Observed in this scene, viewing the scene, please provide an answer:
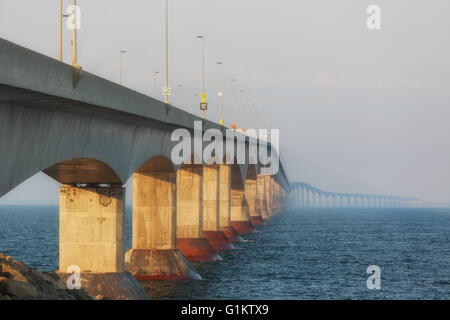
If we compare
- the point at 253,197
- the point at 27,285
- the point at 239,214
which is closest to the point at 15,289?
the point at 27,285

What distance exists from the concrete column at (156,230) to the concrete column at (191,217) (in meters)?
10.9

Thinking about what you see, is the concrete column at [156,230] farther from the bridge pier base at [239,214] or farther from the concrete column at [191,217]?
the bridge pier base at [239,214]

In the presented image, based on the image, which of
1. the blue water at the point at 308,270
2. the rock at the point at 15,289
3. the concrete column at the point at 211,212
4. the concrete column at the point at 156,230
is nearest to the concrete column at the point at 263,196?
the blue water at the point at 308,270

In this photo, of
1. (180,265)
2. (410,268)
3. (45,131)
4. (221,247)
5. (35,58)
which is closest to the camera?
(35,58)

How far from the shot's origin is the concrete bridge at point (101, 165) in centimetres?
2228

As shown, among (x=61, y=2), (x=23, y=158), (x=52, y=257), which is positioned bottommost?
(x=52, y=257)

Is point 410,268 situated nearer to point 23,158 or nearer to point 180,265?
point 180,265

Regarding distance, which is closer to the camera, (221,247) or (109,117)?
(109,117)

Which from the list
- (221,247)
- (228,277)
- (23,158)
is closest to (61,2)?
(23,158)

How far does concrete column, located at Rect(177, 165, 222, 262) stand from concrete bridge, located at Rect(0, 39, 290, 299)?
0.08 meters

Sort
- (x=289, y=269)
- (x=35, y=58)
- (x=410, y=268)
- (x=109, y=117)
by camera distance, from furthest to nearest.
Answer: (x=410, y=268) < (x=289, y=269) < (x=109, y=117) < (x=35, y=58)

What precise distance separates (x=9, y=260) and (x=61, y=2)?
946 cm

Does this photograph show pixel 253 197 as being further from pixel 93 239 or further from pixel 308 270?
pixel 93 239

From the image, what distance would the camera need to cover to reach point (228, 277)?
49.7 m
